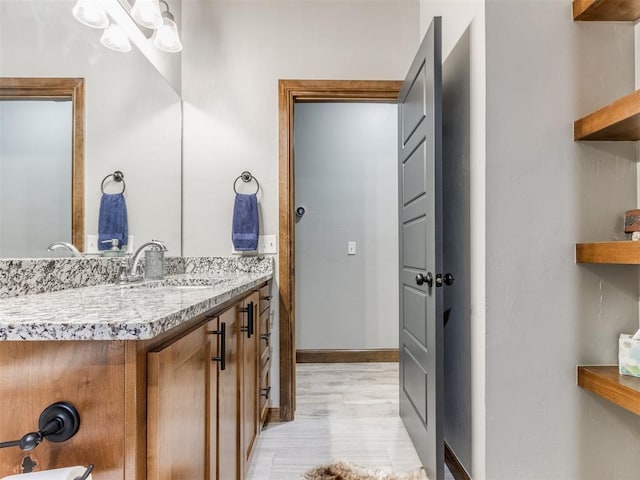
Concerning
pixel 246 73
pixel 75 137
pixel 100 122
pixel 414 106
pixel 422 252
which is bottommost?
pixel 422 252

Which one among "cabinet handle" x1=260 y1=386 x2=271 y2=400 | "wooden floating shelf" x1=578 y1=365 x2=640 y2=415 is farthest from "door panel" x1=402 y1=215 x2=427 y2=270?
"cabinet handle" x1=260 y1=386 x2=271 y2=400

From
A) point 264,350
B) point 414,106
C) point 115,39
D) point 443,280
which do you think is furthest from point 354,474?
point 115,39

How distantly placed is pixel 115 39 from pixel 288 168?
1.09 m

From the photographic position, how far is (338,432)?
2.22m

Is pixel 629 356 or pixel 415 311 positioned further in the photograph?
pixel 415 311

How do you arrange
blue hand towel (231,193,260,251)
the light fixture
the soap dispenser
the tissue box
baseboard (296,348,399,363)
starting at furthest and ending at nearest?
baseboard (296,348,399,363)
blue hand towel (231,193,260,251)
the light fixture
the soap dispenser
the tissue box

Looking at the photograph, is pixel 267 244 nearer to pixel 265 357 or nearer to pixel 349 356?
pixel 265 357

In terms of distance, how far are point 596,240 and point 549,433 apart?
716 mm

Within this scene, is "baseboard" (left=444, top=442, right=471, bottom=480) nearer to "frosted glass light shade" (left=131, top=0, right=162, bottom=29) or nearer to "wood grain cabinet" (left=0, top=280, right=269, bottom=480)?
Answer: "wood grain cabinet" (left=0, top=280, right=269, bottom=480)

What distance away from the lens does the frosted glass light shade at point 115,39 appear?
5.36 ft

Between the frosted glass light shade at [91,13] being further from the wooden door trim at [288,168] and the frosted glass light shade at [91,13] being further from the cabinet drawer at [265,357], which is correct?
the cabinet drawer at [265,357]

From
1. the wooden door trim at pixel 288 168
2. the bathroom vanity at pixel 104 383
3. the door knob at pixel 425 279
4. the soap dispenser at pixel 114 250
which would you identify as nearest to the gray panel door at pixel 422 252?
the door knob at pixel 425 279

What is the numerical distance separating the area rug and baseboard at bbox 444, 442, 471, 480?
0.46 feet

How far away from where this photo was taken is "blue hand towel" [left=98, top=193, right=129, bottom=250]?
162 cm
